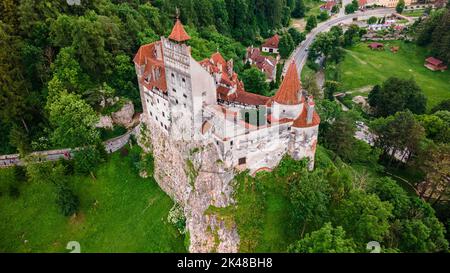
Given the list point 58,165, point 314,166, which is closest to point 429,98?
point 314,166

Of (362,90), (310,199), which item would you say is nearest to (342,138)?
(310,199)

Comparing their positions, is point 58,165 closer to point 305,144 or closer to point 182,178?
point 182,178

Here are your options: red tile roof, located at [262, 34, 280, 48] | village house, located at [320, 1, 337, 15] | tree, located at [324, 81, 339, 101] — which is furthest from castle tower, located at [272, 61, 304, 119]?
village house, located at [320, 1, 337, 15]

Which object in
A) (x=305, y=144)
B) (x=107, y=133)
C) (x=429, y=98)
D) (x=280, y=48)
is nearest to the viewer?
(x=305, y=144)

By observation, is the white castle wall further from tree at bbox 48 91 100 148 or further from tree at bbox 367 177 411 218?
tree at bbox 367 177 411 218

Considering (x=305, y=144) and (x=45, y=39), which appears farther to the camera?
(x=45, y=39)

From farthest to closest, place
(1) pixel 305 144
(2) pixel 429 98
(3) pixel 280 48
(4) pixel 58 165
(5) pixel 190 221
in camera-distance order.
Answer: (3) pixel 280 48, (2) pixel 429 98, (4) pixel 58 165, (5) pixel 190 221, (1) pixel 305 144
